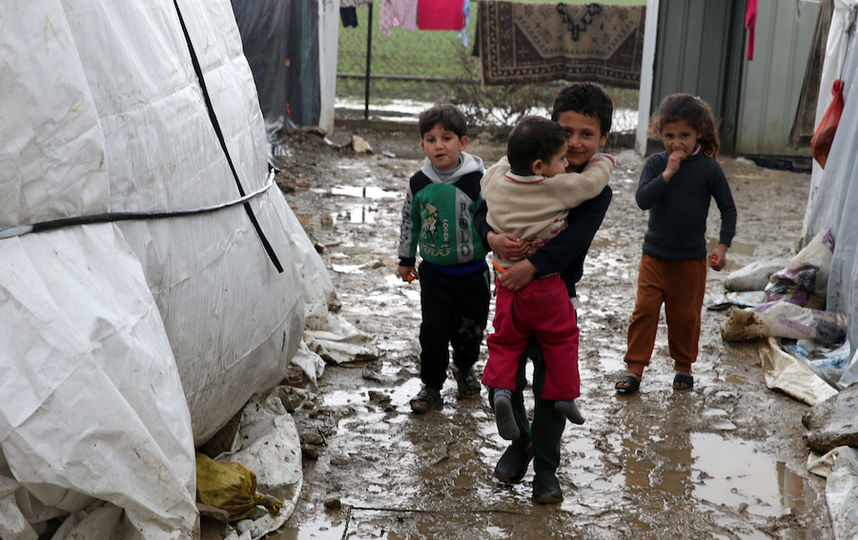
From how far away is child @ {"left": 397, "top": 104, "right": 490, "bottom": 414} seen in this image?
3773 mm

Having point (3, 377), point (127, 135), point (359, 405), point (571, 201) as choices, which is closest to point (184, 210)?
point (127, 135)

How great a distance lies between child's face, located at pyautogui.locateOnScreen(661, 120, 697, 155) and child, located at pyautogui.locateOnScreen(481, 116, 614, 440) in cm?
106

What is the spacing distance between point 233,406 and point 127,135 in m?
1.07

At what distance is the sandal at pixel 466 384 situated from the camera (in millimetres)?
4113

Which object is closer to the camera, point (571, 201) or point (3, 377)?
point (3, 377)

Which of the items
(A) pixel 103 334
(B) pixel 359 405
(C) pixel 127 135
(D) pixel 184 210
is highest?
(C) pixel 127 135

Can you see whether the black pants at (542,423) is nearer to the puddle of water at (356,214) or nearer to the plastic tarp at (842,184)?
the plastic tarp at (842,184)

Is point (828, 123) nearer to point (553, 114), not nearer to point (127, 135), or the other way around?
point (553, 114)

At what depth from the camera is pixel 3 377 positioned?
2.09 metres

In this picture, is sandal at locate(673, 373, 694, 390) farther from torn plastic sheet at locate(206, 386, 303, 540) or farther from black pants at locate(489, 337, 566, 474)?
torn plastic sheet at locate(206, 386, 303, 540)

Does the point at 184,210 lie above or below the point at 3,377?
above

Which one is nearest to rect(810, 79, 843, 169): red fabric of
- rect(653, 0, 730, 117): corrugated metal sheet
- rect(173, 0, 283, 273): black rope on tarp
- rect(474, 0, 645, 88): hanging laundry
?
rect(173, 0, 283, 273): black rope on tarp

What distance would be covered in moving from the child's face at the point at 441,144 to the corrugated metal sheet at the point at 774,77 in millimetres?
8782

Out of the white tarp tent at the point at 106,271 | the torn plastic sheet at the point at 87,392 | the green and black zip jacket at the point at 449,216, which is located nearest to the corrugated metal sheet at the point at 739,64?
the green and black zip jacket at the point at 449,216
